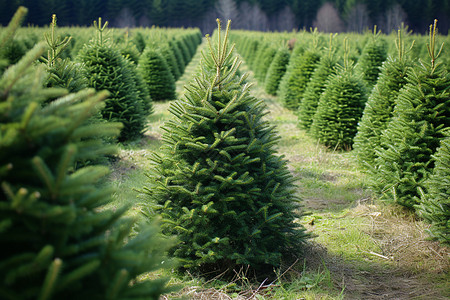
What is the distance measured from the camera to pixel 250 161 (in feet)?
9.74

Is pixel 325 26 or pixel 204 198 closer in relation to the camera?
pixel 204 198

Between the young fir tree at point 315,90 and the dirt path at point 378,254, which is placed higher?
the young fir tree at point 315,90

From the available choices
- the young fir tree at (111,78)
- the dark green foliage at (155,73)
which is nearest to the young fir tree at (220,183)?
the young fir tree at (111,78)

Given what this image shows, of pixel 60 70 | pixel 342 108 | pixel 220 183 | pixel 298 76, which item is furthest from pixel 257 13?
pixel 220 183

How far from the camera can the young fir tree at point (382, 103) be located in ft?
19.3

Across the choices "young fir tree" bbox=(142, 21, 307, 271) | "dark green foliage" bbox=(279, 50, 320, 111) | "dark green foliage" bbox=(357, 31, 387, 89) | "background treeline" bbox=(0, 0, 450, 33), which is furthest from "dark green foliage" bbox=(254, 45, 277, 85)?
"background treeline" bbox=(0, 0, 450, 33)

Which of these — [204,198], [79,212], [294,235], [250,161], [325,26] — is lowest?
[294,235]

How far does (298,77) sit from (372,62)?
232cm

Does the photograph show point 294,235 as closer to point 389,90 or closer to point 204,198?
point 204,198

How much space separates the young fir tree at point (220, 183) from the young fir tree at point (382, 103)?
11.0 feet

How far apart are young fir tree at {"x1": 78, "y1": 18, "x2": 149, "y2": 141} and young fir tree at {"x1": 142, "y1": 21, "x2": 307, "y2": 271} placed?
4.38m

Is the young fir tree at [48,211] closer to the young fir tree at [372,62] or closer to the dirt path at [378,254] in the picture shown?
the dirt path at [378,254]

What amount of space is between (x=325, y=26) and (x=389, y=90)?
52252 millimetres

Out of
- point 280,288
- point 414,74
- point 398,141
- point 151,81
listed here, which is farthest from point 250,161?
point 151,81
